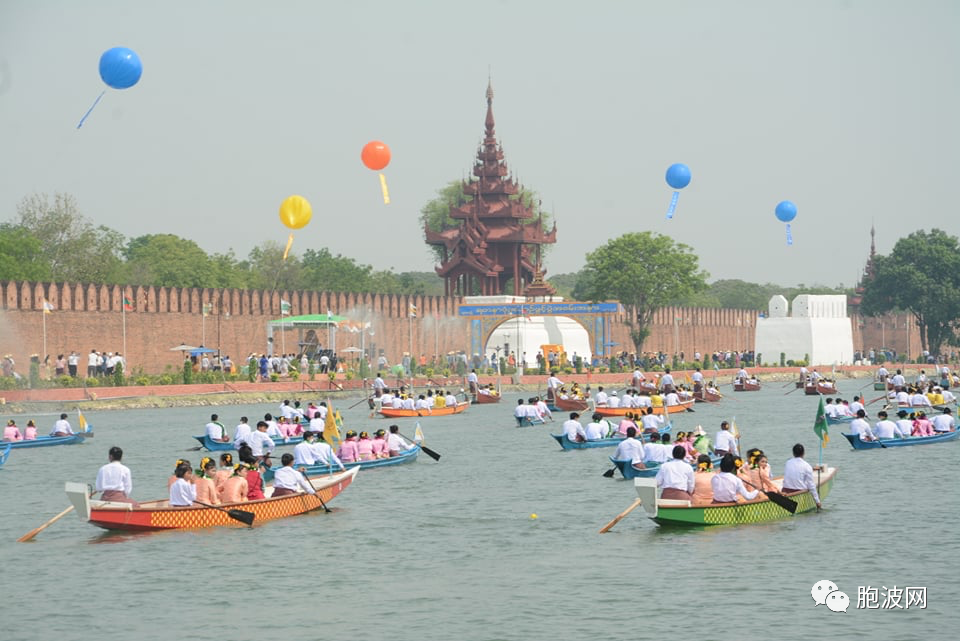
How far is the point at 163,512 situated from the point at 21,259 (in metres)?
63.1

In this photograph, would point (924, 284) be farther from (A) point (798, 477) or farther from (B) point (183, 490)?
(B) point (183, 490)

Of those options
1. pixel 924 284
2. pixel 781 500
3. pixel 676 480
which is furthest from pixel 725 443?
pixel 924 284

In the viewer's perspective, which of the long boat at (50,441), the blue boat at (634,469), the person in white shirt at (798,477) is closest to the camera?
the person in white shirt at (798,477)

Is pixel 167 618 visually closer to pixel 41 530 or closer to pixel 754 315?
pixel 41 530

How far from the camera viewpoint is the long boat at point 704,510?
23391 mm

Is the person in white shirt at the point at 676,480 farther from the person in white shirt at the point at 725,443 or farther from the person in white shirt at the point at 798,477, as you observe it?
the person in white shirt at the point at 725,443

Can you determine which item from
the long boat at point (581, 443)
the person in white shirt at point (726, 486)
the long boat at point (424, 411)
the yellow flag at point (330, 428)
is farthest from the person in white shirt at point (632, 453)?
the long boat at point (424, 411)

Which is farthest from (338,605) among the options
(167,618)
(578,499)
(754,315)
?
(754,315)

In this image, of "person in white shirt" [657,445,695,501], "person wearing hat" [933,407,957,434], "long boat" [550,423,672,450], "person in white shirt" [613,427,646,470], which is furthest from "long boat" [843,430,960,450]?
"person in white shirt" [657,445,695,501]

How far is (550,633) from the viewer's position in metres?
18.1

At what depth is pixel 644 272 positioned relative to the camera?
9619 cm

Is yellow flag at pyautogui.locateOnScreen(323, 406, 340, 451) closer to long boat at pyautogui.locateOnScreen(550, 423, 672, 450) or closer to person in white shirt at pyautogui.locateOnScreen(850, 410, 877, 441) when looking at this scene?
long boat at pyautogui.locateOnScreen(550, 423, 672, 450)

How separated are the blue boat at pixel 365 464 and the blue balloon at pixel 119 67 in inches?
336

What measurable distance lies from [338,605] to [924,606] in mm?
7799
